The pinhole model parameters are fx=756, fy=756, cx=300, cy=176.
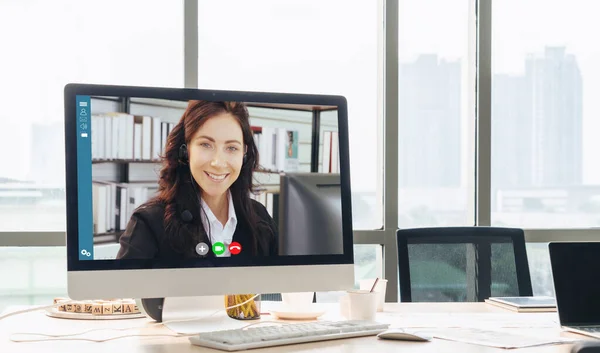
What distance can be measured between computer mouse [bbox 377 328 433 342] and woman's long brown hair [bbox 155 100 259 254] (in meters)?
0.34

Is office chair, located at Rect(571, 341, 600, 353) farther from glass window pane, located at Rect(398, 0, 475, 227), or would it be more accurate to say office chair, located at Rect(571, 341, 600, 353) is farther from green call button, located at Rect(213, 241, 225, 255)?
glass window pane, located at Rect(398, 0, 475, 227)

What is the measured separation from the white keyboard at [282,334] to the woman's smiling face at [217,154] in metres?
0.32

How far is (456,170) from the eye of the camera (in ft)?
12.6

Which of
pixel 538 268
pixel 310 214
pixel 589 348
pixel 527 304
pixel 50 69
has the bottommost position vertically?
pixel 538 268

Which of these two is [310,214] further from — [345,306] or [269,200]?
[345,306]

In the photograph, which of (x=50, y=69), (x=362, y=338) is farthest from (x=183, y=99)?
(x=50, y=69)

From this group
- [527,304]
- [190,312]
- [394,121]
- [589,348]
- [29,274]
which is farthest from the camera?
[394,121]

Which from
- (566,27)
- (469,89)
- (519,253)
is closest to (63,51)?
(469,89)

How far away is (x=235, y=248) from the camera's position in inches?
66.0

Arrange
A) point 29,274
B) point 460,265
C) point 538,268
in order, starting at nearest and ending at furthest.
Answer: point 460,265 < point 29,274 < point 538,268

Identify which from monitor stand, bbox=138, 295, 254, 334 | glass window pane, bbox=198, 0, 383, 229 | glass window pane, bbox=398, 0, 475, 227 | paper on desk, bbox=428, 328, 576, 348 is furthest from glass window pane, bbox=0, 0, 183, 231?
paper on desk, bbox=428, 328, 576, 348

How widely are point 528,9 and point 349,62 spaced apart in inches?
38.4

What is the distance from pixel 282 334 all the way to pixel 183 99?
1.82ft

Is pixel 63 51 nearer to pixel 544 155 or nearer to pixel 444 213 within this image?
pixel 444 213
